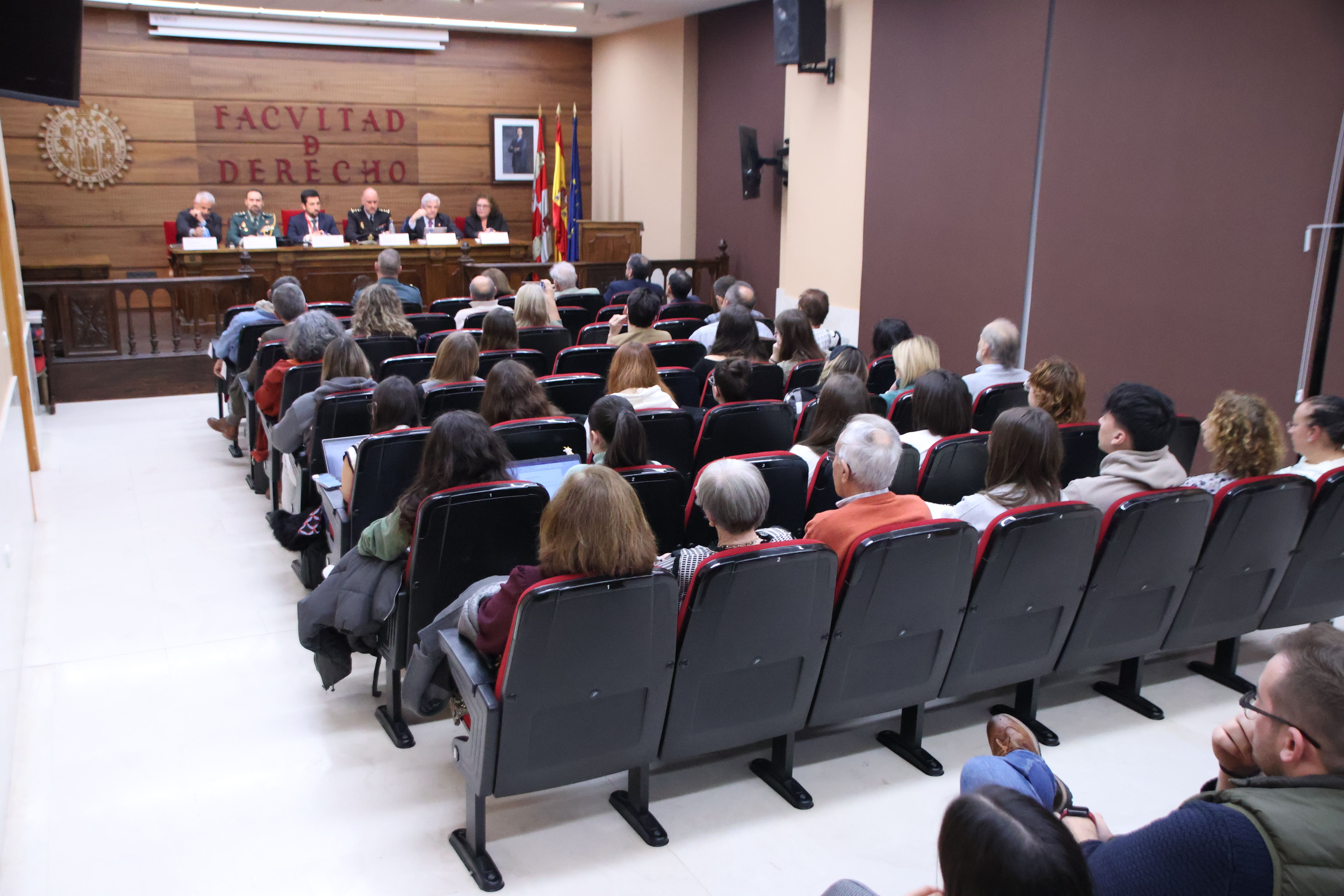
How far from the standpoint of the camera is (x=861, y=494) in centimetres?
286

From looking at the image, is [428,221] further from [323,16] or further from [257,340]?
[257,340]

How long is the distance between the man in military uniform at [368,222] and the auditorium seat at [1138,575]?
28.7 ft

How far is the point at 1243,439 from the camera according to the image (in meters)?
3.28

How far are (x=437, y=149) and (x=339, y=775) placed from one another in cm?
1044

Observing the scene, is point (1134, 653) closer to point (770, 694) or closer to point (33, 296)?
point (770, 694)

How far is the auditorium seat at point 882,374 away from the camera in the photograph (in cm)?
528

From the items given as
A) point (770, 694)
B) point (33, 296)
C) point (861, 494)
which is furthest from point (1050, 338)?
point (33, 296)

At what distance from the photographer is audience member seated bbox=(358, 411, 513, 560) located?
9.57ft

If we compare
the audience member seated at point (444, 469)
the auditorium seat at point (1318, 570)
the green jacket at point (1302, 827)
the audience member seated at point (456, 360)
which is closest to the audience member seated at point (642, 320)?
the audience member seated at point (456, 360)

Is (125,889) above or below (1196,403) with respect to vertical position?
below

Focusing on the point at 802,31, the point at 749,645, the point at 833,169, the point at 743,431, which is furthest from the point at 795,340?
the point at 802,31

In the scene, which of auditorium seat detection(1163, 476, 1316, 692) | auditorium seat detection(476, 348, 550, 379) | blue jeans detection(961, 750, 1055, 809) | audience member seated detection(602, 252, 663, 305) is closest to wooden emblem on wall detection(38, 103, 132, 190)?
audience member seated detection(602, 252, 663, 305)

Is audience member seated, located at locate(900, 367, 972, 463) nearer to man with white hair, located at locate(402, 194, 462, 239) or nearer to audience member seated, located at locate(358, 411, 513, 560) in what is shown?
audience member seated, located at locate(358, 411, 513, 560)

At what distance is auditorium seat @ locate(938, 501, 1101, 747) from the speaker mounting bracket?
6.49 meters
